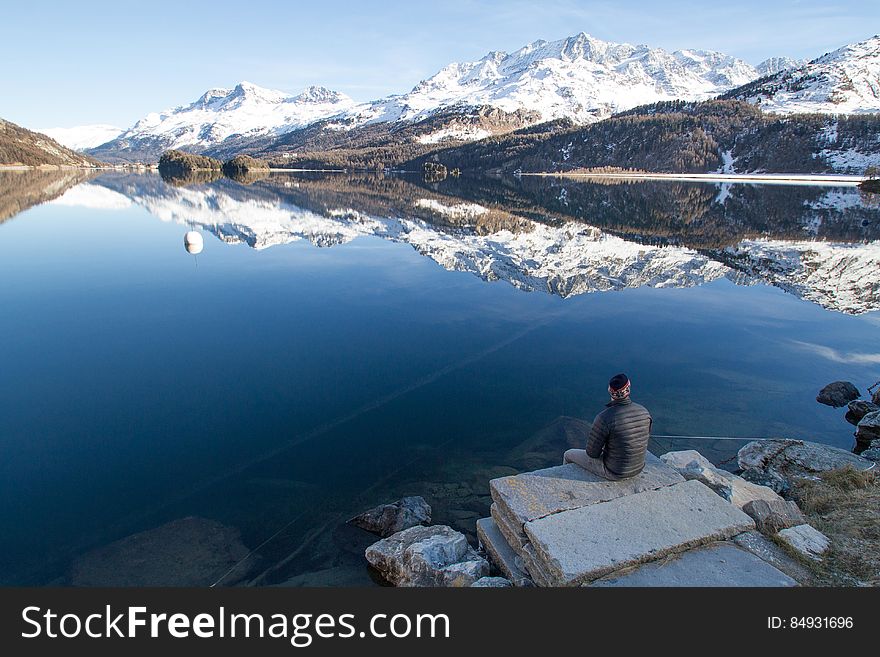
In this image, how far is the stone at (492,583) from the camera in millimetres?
7788

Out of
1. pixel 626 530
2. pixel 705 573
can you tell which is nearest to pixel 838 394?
pixel 705 573

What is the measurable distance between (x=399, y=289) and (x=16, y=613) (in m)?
23.2

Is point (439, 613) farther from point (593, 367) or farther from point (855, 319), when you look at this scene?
point (855, 319)

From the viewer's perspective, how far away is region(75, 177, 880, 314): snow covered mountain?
1211 inches

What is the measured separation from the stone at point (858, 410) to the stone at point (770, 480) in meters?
5.85

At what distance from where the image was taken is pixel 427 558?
28.8 ft

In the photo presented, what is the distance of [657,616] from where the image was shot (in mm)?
6523

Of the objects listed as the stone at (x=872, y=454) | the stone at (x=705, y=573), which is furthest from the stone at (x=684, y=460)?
the stone at (x=872, y=454)

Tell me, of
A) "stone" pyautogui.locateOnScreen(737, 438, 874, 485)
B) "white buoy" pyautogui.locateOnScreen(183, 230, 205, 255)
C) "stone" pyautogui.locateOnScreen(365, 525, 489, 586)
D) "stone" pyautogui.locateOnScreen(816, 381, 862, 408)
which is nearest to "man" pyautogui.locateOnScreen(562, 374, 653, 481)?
"stone" pyautogui.locateOnScreen(365, 525, 489, 586)

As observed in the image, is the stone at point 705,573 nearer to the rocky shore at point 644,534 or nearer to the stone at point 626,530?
the rocky shore at point 644,534

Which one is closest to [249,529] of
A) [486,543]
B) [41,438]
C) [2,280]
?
[486,543]

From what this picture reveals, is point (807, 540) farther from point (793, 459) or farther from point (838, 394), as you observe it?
point (838, 394)

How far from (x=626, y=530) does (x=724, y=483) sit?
3.35m

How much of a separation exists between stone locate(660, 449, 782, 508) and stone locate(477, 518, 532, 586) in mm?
4057
